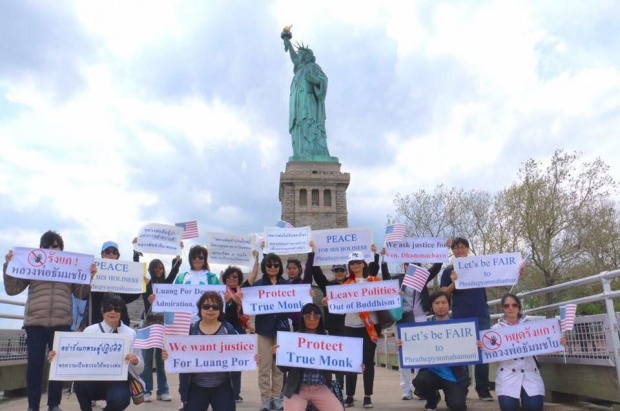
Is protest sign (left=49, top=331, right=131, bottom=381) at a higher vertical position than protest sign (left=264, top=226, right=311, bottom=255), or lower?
lower

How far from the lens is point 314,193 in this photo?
45.1 m

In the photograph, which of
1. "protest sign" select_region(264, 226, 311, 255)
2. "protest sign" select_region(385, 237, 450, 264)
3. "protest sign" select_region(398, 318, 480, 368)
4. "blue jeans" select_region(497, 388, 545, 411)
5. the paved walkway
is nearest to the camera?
"blue jeans" select_region(497, 388, 545, 411)

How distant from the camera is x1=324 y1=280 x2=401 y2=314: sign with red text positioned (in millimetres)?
7957

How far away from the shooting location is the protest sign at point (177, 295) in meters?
7.92

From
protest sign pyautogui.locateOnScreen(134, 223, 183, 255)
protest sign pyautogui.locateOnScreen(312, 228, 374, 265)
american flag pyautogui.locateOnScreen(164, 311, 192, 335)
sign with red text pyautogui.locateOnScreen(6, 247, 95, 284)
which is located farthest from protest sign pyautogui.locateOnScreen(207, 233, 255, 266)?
american flag pyautogui.locateOnScreen(164, 311, 192, 335)

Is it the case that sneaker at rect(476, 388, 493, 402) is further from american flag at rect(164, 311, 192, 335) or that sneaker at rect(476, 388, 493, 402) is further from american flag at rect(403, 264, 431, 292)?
american flag at rect(164, 311, 192, 335)

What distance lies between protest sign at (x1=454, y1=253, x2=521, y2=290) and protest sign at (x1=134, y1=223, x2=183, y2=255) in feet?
15.8

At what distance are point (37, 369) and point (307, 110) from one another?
37.7 m

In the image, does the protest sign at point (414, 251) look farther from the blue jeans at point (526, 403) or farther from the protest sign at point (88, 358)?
the protest sign at point (88, 358)

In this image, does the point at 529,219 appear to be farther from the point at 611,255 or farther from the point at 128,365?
the point at 128,365

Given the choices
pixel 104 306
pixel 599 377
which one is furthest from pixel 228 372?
pixel 599 377

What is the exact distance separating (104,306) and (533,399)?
496 centimetres

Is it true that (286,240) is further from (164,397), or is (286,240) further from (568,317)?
(568,317)

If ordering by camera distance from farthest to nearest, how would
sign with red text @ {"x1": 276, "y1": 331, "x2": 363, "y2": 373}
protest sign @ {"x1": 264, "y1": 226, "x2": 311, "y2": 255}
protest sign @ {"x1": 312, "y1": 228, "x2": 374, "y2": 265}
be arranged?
protest sign @ {"x1": 264, "y1": 226, "x2": 311, "y2": 255}, protest sign @ {"x1": 312, "y1": 228, "x2": 374, "y2": 265}, sign with red text @ {"x1": 276, "y1": 331, "x2": 363, "y2": 373}
